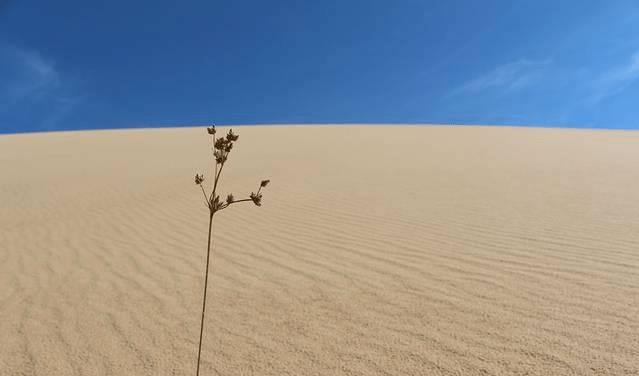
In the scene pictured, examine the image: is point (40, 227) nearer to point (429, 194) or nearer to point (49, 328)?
point (49, 328)

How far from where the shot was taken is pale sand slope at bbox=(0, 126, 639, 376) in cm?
250

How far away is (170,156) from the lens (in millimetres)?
16000

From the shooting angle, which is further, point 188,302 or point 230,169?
point 230,169

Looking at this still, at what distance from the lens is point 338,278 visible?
3736mm

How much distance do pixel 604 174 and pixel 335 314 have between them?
29.5 feet

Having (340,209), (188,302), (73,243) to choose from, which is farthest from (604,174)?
(73,243)

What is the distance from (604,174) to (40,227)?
1099 cm

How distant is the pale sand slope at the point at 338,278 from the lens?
8.21 ft

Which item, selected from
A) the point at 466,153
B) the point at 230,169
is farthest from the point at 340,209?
the point at 466,153

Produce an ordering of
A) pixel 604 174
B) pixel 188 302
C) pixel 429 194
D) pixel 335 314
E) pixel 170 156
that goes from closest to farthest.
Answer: pixel 335 314 → pixel 188 302 → pixel 429 194 → pixel 604 174 → pixel 170 156

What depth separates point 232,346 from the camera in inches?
105

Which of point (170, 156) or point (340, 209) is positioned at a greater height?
point (170, 156)

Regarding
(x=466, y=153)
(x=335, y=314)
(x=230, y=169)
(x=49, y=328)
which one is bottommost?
(x=49, y=328)

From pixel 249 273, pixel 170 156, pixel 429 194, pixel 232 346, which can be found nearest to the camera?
pixel 232 346
